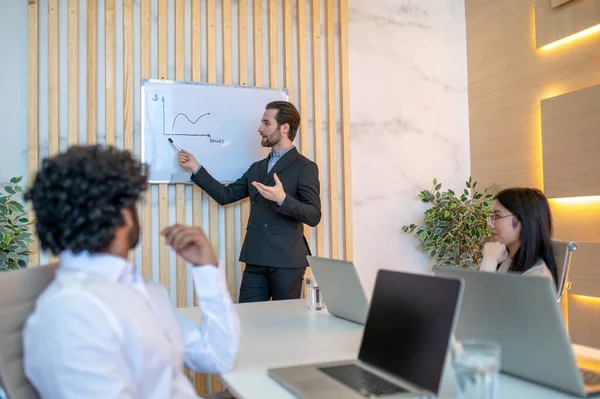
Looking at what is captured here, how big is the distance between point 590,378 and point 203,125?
322 cm

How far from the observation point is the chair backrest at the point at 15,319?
1.26 m

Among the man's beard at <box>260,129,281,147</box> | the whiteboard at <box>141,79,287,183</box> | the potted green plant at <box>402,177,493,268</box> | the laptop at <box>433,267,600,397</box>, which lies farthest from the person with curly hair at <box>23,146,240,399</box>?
the potted green plant at <box>402,177,493,268</box>

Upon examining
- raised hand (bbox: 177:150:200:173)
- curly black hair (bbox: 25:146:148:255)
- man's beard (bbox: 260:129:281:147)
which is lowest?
curly black hair (bbox: 25:146:148:255)

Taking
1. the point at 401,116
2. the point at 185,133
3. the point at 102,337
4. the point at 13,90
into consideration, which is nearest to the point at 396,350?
the point at 102,337

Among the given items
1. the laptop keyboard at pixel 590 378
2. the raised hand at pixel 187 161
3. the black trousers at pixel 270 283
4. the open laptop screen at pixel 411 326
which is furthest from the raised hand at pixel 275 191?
the laptop keyboard at pixel 590 378

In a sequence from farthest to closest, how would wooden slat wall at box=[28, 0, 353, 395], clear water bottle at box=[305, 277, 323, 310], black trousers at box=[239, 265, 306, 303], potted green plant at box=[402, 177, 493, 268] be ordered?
potted green plant at box=[402, 177, 493, 268] → wooden slat wall at box=[28, 0, 353, 395] → black trousers at box=[239, 265, 306, 303] → clear water bottle at box=[305, 277, 323, 310]

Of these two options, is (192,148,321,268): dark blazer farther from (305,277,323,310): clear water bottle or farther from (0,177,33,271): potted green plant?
(0,177,33,271): potted green plant

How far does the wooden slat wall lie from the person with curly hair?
225cm

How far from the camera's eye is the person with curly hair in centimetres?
109

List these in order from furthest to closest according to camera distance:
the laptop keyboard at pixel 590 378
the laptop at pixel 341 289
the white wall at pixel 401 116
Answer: the white wall at pixel 401 116, the laptop at pixel 341 289, the laptop keyboard at pixel 590 378

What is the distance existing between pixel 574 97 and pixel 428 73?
1385mm

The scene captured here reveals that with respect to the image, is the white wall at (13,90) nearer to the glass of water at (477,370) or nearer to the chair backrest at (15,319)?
the chair backrest at (15,319)

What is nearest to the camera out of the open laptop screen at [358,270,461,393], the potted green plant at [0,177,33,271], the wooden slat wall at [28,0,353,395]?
the open laptop screen at [358,270,461,393]

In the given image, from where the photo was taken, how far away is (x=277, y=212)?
3.76 metres
